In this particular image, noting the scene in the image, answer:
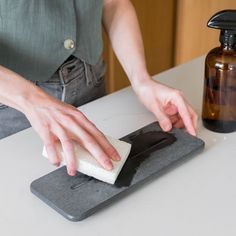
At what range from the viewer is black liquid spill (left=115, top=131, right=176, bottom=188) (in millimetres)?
714

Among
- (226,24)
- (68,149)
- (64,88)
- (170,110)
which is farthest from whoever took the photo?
(64,88)

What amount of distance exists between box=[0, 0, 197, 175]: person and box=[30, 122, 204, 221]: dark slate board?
0.04 m

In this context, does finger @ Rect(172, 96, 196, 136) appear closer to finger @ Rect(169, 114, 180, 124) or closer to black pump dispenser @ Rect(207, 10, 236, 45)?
finger @ Rect(169, 114, 180, 124)

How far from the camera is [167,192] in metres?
0.71

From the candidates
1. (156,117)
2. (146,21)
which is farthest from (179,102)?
(146,21)

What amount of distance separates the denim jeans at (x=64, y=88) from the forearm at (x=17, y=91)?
23 cm

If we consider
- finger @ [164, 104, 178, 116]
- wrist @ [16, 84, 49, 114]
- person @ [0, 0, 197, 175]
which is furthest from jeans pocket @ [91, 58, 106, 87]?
wrist @ [16, 84, 49, 114]

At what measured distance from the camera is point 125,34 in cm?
105

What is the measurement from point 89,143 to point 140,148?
0.44 ft

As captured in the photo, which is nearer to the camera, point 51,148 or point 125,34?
point 51,148

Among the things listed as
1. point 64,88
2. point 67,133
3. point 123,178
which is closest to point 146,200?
point 123,178

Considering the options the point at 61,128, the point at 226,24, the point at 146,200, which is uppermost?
the point at 226,24

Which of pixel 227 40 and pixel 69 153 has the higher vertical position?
pixel 227 40

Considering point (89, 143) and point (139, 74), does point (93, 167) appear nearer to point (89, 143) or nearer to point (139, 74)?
point (89, 143)
